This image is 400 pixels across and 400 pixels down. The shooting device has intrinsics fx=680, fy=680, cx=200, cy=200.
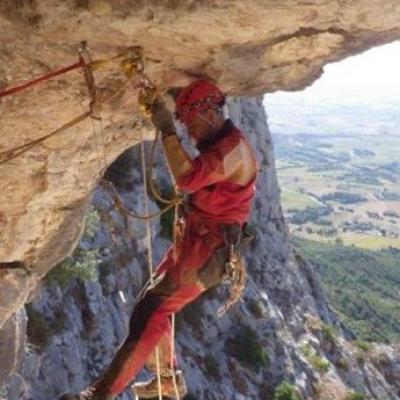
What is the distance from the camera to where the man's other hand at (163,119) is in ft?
20.7

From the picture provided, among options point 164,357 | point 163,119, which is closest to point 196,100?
point 163,119

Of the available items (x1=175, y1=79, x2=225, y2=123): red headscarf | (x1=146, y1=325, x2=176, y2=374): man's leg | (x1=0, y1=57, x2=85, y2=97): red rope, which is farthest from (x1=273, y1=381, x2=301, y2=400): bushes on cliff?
Answer: (x1=0, y1=57, x2=85, y2=97): red rope

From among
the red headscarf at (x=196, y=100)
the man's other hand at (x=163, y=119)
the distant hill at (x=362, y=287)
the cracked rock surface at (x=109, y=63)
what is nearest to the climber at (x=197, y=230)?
the red headscarf at (x=196, y=100)

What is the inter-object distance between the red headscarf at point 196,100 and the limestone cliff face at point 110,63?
11.9 inches

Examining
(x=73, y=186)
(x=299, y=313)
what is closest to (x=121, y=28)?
(x=73, y=186)

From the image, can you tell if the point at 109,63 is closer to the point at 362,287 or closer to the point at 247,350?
the point at 247,350

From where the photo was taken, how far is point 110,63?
6.67 meters

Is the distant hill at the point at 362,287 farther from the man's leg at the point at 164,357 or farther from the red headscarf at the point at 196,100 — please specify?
the red headscarf at the point at 196,100

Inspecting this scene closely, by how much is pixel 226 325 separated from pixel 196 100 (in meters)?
24.7

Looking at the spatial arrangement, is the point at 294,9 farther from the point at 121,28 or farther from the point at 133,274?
the point at 133,274

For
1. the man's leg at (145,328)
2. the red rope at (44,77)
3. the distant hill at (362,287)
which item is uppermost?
the red rope at (44,77)

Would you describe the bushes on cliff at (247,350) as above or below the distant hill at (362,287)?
above

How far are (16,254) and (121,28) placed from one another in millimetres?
4001

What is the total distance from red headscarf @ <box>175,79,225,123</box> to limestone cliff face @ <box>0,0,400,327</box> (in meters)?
0.30
